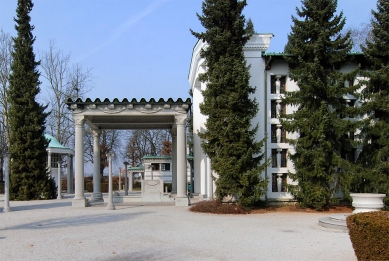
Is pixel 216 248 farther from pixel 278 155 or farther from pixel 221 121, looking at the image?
pixel 278 155

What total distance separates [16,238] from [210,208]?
26.5 ft

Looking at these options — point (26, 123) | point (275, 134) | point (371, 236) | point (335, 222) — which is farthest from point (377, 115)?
point (26, 123)

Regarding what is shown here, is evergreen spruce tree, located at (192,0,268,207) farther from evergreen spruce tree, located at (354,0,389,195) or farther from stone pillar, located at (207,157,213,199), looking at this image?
evergreen spruce tree, located at (354,0,389,195)

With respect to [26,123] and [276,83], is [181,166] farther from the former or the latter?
[26,123]

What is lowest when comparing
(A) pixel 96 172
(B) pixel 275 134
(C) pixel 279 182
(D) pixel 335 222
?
(D) pixel 335 222

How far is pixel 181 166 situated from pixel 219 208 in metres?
3.70

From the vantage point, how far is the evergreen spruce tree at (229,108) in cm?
1645

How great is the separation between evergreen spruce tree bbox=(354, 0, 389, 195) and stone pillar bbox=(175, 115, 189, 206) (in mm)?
7938

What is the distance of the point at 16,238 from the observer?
34.1 ft

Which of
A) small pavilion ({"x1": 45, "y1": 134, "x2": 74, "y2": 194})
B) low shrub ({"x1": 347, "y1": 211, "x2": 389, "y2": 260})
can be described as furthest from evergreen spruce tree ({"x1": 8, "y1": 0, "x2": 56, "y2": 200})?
low shrub ({"x1": 347, "y1": 211, "x2": 389, "y2": 260})

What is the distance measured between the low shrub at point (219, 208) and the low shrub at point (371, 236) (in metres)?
9.63

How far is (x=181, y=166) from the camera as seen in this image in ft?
63.0

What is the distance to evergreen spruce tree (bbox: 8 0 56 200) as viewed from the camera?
88.2 feet

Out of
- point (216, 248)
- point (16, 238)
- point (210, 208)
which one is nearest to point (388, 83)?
point (210, 208)
